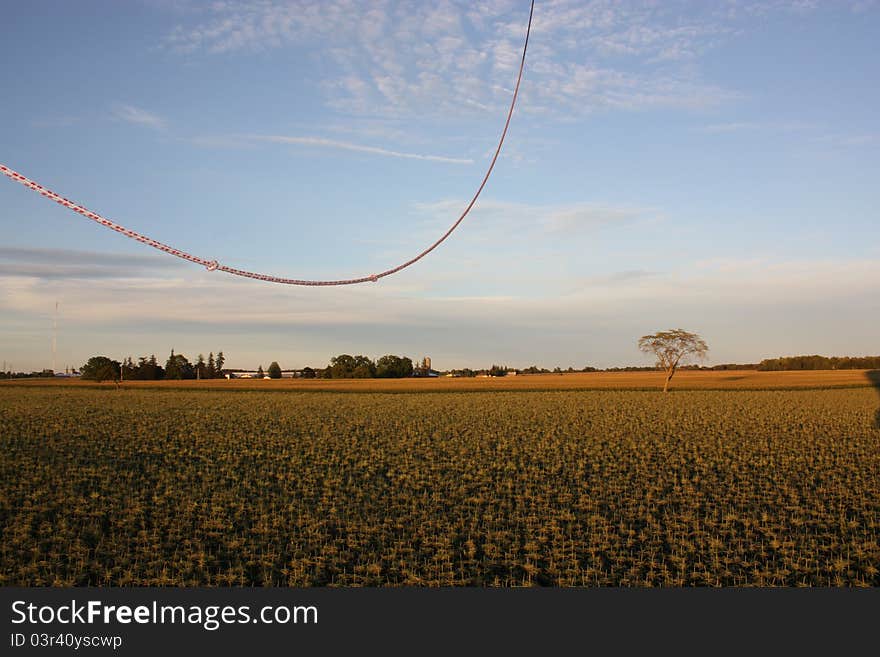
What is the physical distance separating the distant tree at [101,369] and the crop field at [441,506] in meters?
69.3

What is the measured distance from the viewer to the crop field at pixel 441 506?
11.5 m

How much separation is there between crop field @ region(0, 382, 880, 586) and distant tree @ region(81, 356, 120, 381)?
2730 inches

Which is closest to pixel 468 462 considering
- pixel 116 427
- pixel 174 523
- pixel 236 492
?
pixel 236 492

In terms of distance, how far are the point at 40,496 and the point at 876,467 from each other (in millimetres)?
25016

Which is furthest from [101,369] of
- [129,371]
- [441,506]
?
[441,506]

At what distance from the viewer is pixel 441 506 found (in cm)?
Result: 1622

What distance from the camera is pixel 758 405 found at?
48.8 meters

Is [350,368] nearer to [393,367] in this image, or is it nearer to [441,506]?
[393,367]

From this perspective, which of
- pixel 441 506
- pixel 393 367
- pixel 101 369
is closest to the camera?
pixel 441 506

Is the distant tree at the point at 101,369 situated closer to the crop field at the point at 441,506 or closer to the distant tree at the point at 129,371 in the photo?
the distant tree at the point at 129,371

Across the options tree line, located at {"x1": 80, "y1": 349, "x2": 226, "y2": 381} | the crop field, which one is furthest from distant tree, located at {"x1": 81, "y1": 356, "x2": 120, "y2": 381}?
the crop field

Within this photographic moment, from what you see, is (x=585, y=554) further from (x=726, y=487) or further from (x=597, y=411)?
(x=597, y=411)

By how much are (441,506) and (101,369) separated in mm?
95027

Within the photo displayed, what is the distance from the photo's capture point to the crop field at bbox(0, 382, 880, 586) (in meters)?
11.5
